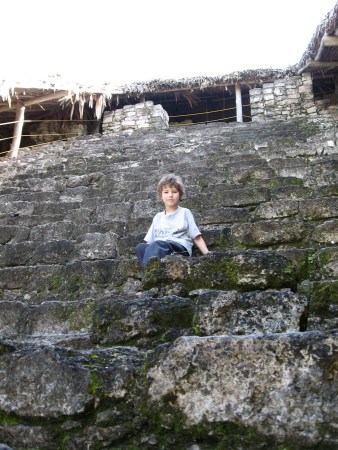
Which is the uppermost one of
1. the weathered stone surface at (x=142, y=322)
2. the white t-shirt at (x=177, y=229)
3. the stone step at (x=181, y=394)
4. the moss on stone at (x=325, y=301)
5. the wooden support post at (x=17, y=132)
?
the wooden support post at (x=17, y=132)

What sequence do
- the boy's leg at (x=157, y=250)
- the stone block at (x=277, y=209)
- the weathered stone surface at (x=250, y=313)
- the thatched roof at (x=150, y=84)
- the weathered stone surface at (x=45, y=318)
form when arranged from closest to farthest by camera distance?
the weathered stone surface at (x=250, y=313)
the weathered stone surface at (x=45, y=318)
the boy's leg at (x=157, y=250)
the stone block at (x=277, y=209)
the thatched roof at (x=150, y=84)

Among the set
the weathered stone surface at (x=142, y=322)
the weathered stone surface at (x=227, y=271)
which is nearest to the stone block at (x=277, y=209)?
the weathered stone surface at (x=227, y=271)

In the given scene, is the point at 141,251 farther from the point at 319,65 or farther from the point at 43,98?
the point at 319,65

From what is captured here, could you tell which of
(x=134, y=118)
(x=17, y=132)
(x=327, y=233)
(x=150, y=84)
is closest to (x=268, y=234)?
(x=327, y=233)

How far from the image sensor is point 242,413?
1297mm

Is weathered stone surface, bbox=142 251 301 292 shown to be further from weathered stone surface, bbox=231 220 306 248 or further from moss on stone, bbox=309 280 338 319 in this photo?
weathered stone surface, bbox=231 220 306 248

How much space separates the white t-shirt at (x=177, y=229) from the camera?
319 centimetres

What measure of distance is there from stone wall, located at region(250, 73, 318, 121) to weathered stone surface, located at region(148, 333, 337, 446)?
9.52 m

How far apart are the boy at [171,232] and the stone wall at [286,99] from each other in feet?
24.6

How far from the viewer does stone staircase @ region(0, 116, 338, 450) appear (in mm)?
1305

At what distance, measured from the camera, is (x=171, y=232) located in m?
3.26

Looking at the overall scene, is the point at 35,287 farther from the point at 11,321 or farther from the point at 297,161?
the point at 297,161

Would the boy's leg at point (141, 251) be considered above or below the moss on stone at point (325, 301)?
above

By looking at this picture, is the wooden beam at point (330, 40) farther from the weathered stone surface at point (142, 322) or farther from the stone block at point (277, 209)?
the weathered stone surface at point (142, 322)
